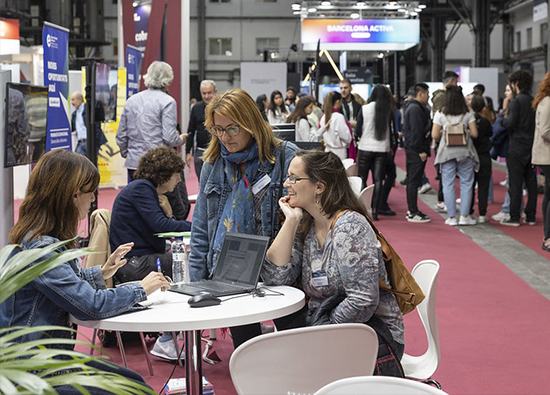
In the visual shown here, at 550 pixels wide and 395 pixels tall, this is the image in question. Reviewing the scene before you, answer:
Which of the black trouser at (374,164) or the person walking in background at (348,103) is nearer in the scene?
the black trouser at (374,164)

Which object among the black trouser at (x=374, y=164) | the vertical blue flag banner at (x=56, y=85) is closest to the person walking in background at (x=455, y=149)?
the black trouser at (x=374, y=164)

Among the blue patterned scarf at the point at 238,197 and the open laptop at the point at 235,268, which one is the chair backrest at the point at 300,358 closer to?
the open laptop at the point at 235,268

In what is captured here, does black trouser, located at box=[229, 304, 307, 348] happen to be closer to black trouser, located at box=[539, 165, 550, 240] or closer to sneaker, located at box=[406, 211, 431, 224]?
black trouser, located at box=[539, 165, 550, 240]

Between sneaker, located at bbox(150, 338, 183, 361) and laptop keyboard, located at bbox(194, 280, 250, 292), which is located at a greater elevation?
laptop keyboard, located at bbox(194, 280, 250, 292)

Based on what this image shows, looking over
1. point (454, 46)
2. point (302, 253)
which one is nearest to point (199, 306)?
point (302, 253)

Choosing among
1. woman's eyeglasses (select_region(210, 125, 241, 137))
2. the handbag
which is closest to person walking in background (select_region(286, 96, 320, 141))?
the handbag

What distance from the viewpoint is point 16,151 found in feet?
13.2

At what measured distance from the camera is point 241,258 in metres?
2.95

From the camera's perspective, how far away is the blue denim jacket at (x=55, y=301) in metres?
2.32

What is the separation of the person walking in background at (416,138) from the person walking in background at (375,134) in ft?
0.80

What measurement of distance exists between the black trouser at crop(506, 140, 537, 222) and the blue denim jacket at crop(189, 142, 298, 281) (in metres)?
Answer: 5.60

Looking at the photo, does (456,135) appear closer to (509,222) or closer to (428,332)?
(509,222)

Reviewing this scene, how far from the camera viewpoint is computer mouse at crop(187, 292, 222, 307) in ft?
8.56

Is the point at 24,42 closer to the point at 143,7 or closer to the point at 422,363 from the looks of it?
the point at 143,7
